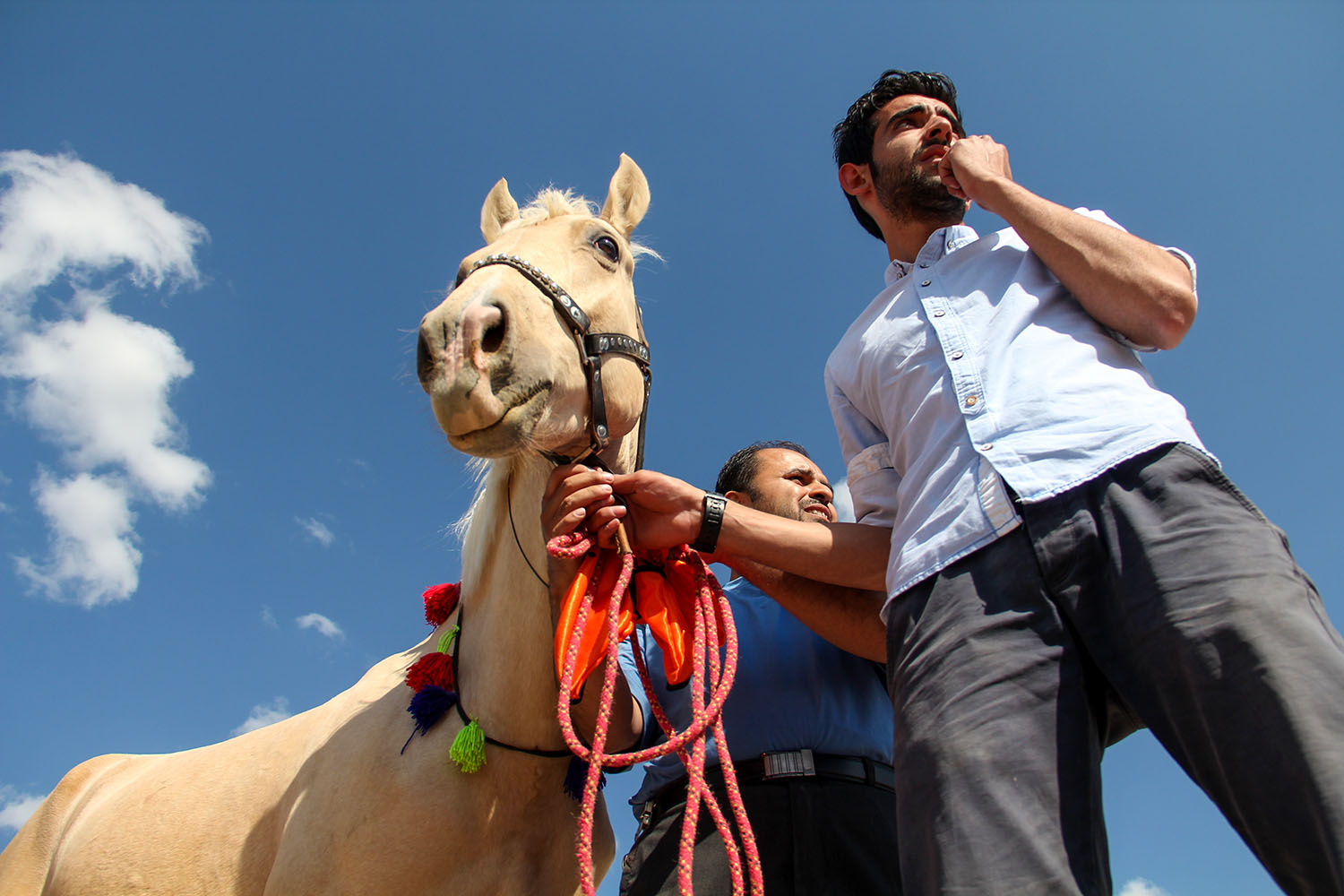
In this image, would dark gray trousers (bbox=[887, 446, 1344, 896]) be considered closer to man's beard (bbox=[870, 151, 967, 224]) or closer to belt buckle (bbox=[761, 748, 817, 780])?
belt buckle (bbox=[761, 748, 817, 780])

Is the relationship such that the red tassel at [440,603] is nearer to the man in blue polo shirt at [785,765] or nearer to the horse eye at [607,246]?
the man in blue polo shirt at [785,765]

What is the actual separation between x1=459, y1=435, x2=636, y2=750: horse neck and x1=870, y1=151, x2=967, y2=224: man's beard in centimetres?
114

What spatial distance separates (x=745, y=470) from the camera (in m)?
3.84

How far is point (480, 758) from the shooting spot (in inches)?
91.9

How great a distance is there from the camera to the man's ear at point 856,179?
8.32 feet

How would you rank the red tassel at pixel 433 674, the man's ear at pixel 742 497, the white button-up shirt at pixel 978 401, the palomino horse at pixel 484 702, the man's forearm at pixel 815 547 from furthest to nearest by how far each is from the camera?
1. the man's ear at pixel 742 497
2. the red tassel at pixel 433 674
3. the man's forearm at pixel 815 547
4. the palomino horse at pixel 484 702
5. the white button-up shirt at pixel 978 401

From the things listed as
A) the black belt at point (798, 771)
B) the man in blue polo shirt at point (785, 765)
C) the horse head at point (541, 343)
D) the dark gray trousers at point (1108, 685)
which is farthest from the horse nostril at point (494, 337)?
the black belt at point (798, 771)

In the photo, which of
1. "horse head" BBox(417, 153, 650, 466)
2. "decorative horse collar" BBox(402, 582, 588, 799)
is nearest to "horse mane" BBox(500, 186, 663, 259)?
"horse head" BBox(417, 153, 650, 466)

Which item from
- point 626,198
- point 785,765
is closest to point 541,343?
point 626,198

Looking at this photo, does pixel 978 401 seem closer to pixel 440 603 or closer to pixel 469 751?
pixel 469 751

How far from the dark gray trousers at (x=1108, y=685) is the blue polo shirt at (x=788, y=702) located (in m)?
1.00

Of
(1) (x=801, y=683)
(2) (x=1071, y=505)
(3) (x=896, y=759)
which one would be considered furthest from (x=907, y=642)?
(1) (x=801, y=683)

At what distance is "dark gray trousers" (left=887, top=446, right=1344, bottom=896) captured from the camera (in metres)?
1.12

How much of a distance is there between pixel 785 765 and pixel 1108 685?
1223 millimetres
